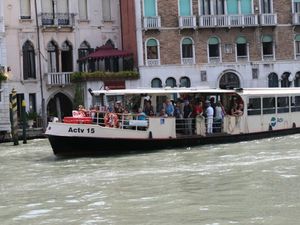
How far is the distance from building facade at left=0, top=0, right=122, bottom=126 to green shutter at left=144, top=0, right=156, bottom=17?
2.76 m

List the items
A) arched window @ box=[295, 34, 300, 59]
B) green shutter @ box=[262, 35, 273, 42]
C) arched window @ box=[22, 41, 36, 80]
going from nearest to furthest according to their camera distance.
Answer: arched window @ box=[22, 41, 36, 80]
green shutter @ box=[262, 35, 273, 42]
arched window @ box=[295, 34, 300, 59]

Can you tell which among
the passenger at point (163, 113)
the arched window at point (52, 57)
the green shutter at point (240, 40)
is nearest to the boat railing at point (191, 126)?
the passenger at point (163, 113)

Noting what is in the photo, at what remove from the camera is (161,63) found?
105 ft

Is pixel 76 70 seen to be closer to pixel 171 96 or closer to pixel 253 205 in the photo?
pixel 171 96

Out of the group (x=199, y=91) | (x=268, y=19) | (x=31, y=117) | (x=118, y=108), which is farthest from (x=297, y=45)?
(x=118, y=108)

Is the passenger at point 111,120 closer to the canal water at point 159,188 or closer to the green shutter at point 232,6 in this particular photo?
the canal water at point 159,188

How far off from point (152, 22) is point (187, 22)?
1.75m

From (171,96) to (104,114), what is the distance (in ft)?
10.2

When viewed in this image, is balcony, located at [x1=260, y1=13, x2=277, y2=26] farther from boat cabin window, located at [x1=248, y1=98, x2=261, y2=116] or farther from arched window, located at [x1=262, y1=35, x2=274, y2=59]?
boat cabin window, located at [x1=248, y1=98, x2=261, y2=116]

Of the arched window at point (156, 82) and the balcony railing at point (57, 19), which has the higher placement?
the balcony railing at point (57, 19)

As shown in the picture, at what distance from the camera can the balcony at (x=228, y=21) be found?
106 ft

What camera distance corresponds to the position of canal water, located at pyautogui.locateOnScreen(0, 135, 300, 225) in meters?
8.86

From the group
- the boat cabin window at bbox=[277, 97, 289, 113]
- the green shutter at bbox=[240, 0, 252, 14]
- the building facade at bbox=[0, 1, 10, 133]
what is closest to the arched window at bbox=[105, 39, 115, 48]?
the building facade at bbox=[0, 1, 10, 133]

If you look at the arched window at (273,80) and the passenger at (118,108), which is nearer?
the passenger at (118,108)
